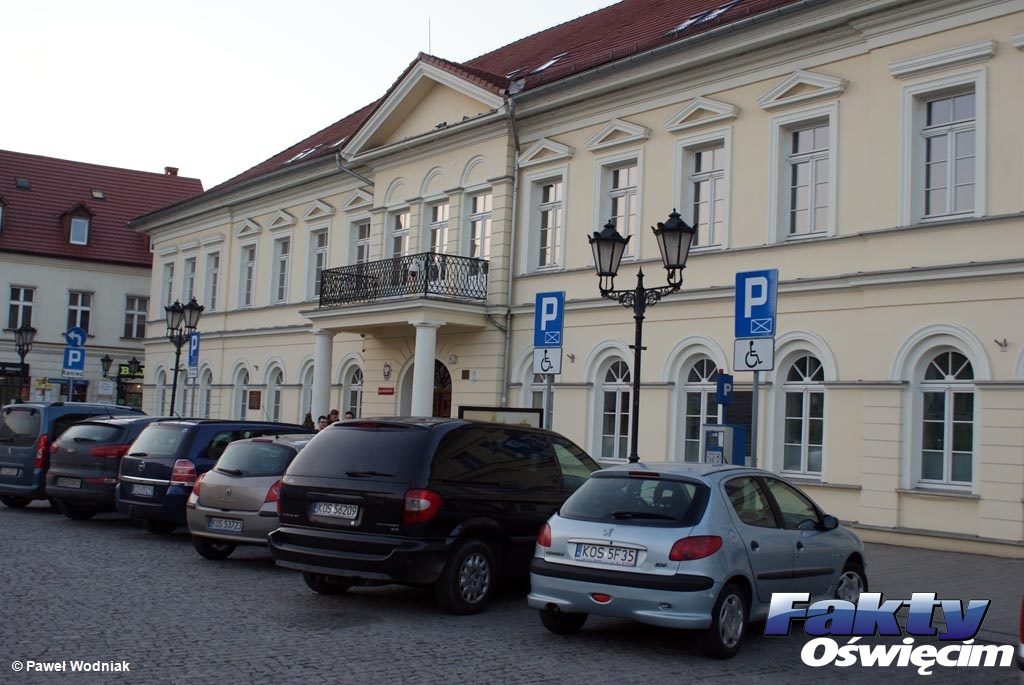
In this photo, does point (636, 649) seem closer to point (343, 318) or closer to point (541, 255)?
point (541, 255)

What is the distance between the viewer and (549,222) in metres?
24.5

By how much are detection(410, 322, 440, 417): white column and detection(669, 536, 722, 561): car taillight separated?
643 inches

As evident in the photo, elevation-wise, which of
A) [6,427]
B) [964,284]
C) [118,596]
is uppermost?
[964,284]

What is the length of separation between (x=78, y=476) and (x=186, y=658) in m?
9.55

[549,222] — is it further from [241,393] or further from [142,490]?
[241,393]

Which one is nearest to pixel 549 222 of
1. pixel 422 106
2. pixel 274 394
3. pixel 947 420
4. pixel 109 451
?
pixel 422 106

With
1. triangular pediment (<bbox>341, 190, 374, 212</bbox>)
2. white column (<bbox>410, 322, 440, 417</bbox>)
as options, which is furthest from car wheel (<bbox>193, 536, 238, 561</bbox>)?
triangular pediment (<bbox>341, 190, 374, 212</bbox>)

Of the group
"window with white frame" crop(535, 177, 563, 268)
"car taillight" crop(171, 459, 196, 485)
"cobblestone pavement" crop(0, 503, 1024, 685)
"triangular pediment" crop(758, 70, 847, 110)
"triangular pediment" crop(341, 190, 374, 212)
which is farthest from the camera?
"triangular pediment" crop(341, 190, 374, 212)

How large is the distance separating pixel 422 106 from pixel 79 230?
32.2m

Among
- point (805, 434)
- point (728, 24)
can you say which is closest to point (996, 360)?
point (805, 434)

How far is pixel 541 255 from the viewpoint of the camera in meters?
24.9

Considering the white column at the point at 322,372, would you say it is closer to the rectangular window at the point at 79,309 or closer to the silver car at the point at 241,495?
the silver car at the point at 241,495

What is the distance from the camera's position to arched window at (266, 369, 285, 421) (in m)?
34.1

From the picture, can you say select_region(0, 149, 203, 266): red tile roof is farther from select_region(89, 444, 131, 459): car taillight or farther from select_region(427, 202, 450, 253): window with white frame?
select_region(89, 444, 131, 459): car taillight
